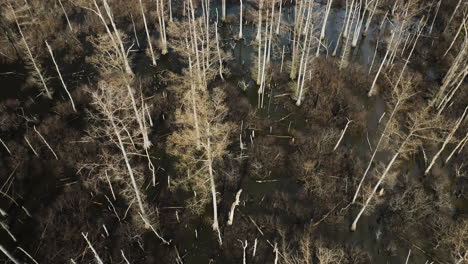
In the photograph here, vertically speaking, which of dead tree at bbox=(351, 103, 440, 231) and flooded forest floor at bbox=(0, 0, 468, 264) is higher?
dead tree at bbox=(351, 103, 440, 231)

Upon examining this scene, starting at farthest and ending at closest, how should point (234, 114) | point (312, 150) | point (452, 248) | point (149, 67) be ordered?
point (149, 67), point (234, 114), point (312, 150), point (452, 248)

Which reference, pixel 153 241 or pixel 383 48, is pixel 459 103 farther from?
pixel 153 241

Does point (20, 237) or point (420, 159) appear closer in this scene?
point (20, 237)

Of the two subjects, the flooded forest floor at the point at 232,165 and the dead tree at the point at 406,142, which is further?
the flooded forest floor at the point at 232,165

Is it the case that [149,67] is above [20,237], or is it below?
above

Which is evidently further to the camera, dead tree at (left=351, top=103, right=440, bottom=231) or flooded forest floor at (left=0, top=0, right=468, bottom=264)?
flooded forest floor at (left=0, top=0, right=468, bottom=264)

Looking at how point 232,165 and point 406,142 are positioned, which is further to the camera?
point 232,165

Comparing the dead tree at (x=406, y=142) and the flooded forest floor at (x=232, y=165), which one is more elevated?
the dead tree at (x=406, y=142)

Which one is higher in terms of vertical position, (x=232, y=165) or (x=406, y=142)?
(x=406, y=142)

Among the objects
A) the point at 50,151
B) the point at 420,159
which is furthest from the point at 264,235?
the point at 50,151

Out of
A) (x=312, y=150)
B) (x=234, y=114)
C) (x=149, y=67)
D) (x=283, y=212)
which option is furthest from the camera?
(x=149, y=67)

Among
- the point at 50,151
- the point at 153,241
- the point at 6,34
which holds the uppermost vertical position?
the point at 6,34
